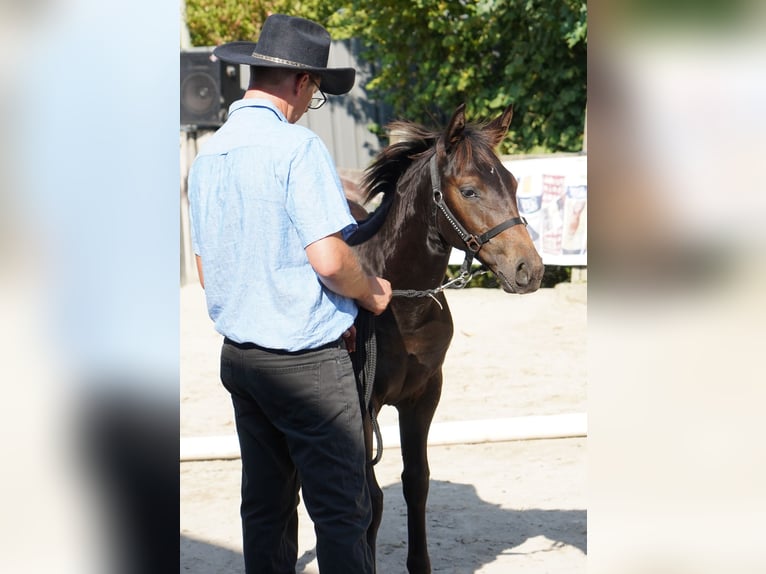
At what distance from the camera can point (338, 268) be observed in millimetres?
2379

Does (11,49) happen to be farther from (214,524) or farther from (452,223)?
(214,524)

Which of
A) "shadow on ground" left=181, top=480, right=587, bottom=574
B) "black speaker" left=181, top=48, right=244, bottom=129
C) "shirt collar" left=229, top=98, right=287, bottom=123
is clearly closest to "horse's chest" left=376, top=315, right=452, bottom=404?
"shadow on ground" left=181, top=480, right=587, bottom=574

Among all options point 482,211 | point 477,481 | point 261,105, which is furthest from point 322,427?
point 477,481

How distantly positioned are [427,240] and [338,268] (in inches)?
42.1

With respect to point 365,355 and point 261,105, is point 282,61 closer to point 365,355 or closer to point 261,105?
point 261,105

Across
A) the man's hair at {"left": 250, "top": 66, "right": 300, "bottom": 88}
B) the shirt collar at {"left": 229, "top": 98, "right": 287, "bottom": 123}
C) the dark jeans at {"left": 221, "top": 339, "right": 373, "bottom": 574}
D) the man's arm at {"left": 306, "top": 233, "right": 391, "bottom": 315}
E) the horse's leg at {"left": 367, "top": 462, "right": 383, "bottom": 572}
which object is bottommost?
the horse's leg at {"left": 367, "top": 462, "right": 383, "bottom": 572}

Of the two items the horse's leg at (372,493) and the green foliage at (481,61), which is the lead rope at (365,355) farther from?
the green foliage at (481,61)

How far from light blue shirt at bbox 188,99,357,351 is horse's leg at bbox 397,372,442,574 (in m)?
1.26

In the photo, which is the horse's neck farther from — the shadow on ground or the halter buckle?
the shadow on ground

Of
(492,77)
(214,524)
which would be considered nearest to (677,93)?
(214,524)

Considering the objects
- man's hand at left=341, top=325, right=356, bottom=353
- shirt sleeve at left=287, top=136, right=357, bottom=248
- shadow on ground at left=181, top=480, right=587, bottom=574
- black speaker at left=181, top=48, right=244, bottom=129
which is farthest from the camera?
black speaker at left=181, top=48, right=244, bottom=129

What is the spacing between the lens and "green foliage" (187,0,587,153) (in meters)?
12.2

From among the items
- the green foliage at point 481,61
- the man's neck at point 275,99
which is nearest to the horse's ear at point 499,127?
the man's neck at point 275,99

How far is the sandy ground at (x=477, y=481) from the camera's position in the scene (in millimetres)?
4148
